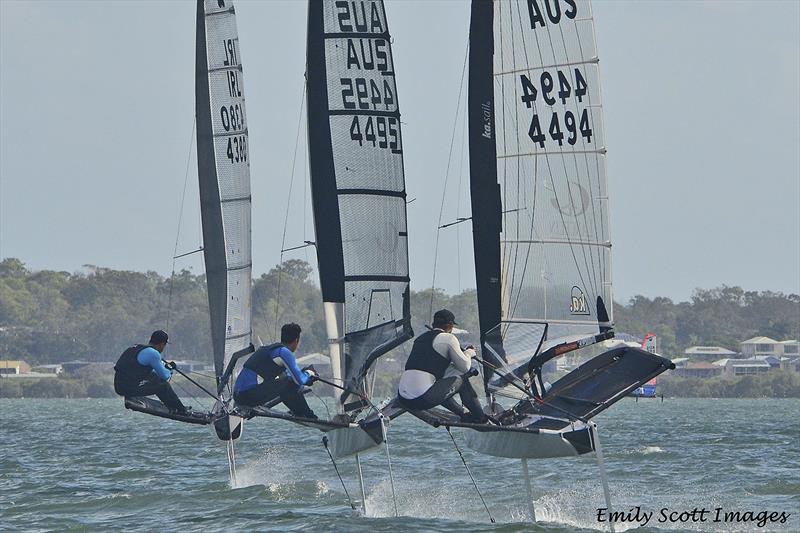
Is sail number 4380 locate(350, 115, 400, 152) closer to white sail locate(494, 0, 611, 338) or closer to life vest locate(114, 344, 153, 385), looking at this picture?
white sail locate(494, 0, 611, 338)

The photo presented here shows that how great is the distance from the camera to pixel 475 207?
1777 centimetres

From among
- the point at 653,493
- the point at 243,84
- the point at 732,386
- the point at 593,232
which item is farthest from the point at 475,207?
the point at 732,386

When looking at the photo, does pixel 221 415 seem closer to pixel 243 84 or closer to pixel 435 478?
pixel 435 478

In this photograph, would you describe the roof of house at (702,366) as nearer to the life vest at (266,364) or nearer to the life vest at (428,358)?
the life vest at (266,364)

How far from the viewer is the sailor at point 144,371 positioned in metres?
19.2

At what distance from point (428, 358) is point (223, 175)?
10287 millimetres

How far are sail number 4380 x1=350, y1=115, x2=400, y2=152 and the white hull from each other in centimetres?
524

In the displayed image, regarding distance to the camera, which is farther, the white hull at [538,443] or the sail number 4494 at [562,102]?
the sail number 4494 at [562,102]

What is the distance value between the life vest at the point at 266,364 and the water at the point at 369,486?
1.67 m

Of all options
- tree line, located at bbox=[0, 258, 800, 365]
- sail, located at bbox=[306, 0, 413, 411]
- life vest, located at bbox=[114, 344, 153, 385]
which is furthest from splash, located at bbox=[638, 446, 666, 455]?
tree line, located at bbox=[0, 258, 800, 365]

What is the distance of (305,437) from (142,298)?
369 feet

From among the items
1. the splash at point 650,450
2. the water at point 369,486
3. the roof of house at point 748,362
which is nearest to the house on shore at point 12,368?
the roof of house at point 748,362

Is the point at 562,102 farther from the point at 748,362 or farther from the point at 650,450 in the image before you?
the point at 748,362

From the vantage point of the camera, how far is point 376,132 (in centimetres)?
2048
